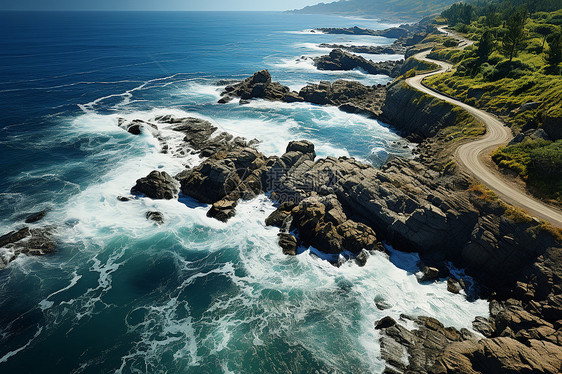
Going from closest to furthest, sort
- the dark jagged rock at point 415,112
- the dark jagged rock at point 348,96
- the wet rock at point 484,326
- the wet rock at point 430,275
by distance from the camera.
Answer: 1. the wet rock at point 484,326
2. the wet rock at point 430,275
3. the dark jagged rock at point 415,112
4. the dark jagged rock at point 348,96

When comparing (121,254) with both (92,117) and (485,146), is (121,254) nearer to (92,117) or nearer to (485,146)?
(92,117)

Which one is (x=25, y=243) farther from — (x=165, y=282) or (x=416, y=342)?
(x=416, y=342)

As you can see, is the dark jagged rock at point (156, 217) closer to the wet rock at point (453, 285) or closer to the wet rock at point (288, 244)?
the wet rock at point (288, 244)

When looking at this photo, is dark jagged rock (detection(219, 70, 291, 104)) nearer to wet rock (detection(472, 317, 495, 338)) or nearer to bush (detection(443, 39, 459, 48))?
bush (detection(443, 39, 459, 48))

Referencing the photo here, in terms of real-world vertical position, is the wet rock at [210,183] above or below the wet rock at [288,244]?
above

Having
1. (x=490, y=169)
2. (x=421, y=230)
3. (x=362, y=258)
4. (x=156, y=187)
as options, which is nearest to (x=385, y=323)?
(x=362, y=258)

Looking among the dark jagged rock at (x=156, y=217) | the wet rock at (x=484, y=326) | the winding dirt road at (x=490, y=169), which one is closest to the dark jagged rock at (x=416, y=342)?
the wet rock at (x=484, y=326)

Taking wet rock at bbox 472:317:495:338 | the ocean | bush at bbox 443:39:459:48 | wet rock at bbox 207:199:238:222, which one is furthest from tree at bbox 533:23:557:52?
wet rock at bbox 207:199:238:222

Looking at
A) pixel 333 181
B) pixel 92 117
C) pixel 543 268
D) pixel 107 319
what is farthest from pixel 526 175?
pixel 92 117
